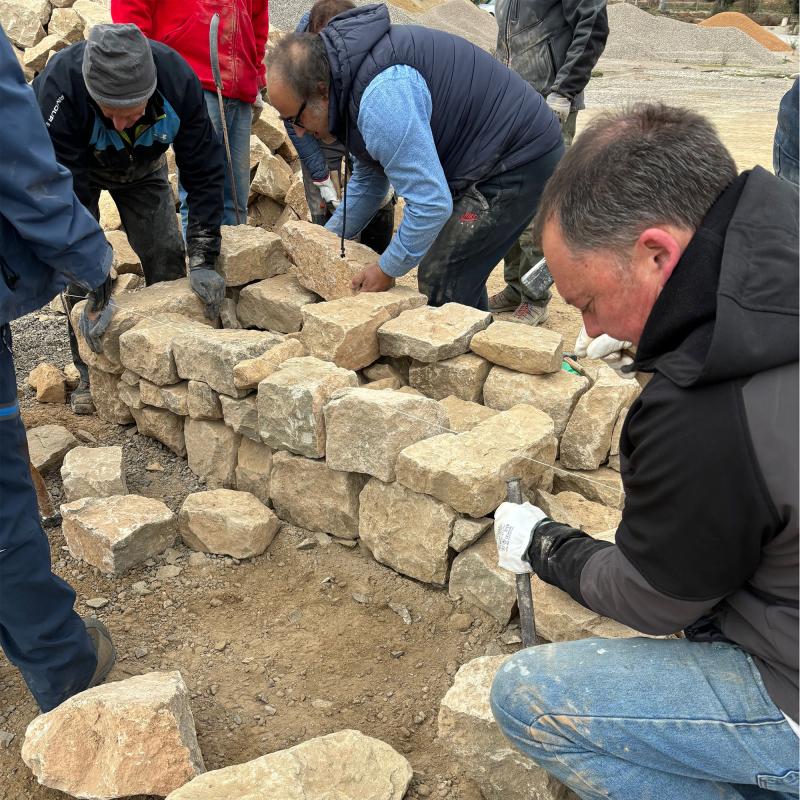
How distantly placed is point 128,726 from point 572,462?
2.21 meters

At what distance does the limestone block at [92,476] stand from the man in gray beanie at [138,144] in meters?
0.69

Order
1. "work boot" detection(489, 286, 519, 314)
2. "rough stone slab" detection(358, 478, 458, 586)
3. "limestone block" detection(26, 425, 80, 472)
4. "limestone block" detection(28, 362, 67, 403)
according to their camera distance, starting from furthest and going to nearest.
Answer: "work boot" detection(489, 286, 519, 314)
"limestone block" detection(28, 362, 67, 403)
"limestone block" detection(26, 425, 80, 472)
"rough stone slab" detection(358, 478, 458, 586)

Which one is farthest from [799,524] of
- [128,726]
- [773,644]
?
[128,726]

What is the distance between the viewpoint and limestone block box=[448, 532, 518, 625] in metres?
2.93

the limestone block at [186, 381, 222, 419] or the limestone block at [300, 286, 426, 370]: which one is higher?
the limestone block at [300, 286, 426, 370]

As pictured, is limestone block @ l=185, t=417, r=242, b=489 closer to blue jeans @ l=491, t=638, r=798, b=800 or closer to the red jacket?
blue jeans @ l=491, t=638, r=798, b=800

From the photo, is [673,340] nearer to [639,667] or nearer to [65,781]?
[639,667]

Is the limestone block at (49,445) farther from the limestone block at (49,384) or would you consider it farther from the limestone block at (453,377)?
the limestone block at (453,377)

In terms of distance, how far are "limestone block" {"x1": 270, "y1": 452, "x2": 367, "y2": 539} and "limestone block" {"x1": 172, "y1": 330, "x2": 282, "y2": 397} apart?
0.45 metres

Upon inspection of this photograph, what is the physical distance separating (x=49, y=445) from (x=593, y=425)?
2.75 m

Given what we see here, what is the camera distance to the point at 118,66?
3.52m

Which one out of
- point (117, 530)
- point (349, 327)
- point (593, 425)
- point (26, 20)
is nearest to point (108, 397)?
point (117, 530)

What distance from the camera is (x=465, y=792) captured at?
→ 2471 millimetres

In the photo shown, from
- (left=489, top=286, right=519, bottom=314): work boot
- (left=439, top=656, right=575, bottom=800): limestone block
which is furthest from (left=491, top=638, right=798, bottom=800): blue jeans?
Answer: (left=489, top=286, right=519, bottom=314): work boot
